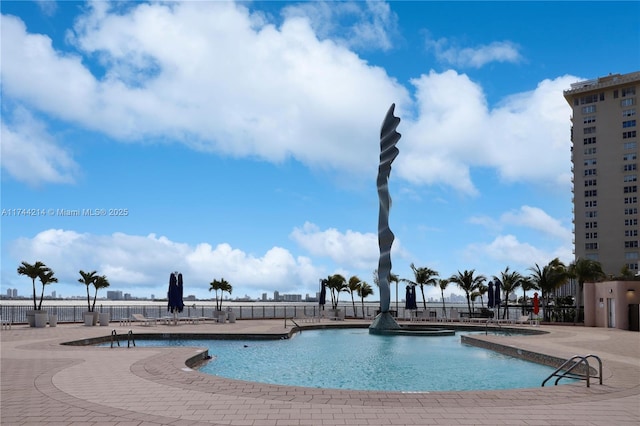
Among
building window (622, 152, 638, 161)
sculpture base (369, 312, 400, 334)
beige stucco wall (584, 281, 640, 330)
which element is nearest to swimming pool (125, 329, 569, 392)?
sculpture base (369, 312, 400, 334)

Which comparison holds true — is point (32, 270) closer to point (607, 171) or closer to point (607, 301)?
point (607, 301)

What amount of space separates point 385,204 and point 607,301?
12.6m

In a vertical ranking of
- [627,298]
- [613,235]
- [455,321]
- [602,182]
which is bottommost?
[455,321]

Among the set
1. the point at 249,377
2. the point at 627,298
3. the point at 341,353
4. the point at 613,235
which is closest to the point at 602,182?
the point at 613,235

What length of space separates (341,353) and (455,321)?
55.5 ft

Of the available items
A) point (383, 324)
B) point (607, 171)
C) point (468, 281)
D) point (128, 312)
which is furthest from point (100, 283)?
point (607, 171)

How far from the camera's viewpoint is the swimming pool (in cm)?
1236

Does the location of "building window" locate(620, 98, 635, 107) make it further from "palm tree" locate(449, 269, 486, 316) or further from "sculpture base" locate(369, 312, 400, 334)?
"sculpture base" locate(369, 312, 400, 334)

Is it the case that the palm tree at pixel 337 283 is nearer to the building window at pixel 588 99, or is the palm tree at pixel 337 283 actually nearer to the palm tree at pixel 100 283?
the palm tree at pixel 100 283

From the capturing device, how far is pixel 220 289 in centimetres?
4306

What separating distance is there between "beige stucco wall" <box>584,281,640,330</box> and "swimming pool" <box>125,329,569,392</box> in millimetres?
10320

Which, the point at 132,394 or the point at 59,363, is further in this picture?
the point at 59,363

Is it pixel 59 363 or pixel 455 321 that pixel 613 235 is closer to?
pixel 455 321

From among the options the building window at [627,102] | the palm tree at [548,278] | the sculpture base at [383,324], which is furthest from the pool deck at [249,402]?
the building window at [627,102]
